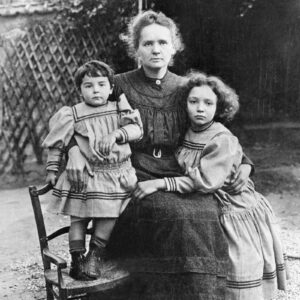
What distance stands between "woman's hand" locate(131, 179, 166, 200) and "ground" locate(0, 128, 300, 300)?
1283mm

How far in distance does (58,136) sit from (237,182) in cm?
97

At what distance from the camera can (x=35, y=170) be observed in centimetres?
700

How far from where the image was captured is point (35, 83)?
23.0 ft

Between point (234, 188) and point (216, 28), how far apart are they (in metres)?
4.28

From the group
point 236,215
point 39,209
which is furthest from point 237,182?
point 39,209

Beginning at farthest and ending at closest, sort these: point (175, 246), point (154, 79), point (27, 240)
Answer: point (27, 240), point (154, 79), point (175, 246)

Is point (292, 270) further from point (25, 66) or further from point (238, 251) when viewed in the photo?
point (25, 66)

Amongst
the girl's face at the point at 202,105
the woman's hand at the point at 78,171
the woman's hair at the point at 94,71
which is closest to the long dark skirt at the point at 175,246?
the woman's hand at the point at 78,171

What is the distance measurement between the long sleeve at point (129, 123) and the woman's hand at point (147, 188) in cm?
24

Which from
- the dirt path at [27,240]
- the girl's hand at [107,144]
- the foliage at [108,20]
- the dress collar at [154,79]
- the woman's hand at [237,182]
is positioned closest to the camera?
the girl's hand at [107,144]

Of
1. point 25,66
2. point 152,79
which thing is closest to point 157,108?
point 152,79

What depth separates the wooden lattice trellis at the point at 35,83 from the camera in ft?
22.8

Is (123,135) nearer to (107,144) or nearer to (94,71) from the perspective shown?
(107,144)

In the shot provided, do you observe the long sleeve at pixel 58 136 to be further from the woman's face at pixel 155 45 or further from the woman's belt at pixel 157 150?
the woman's face at pixel 155 45
